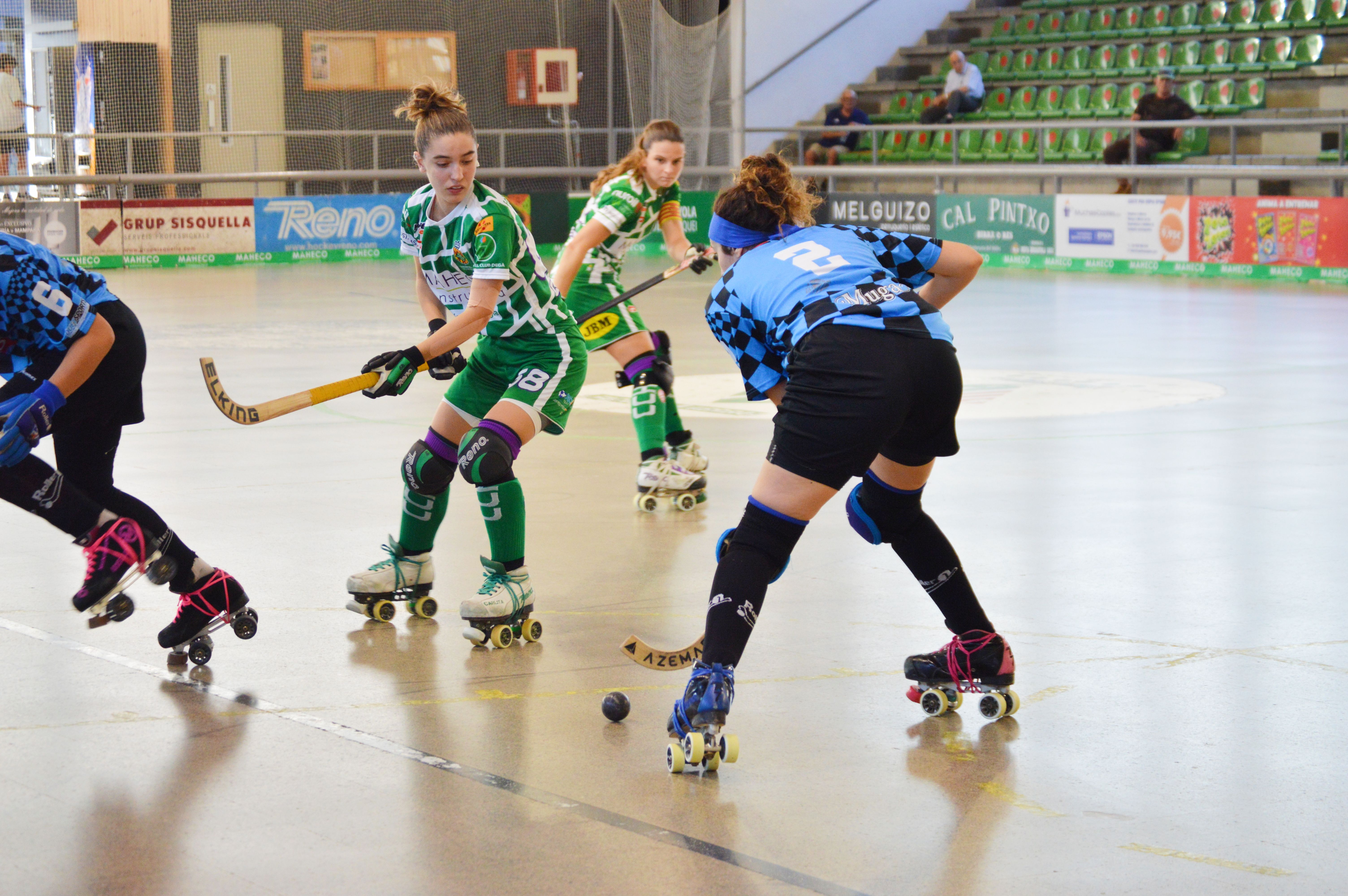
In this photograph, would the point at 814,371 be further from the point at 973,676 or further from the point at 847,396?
the point at 973,676

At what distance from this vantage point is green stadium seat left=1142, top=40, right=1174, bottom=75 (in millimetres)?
21984

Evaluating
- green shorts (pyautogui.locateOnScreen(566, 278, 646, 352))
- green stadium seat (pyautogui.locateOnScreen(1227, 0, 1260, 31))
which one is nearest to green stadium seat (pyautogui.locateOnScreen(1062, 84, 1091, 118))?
green stadium seat (pyautogui.locateOnScreen(1227, 0, 1260, 31))

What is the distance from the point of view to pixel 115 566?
4.46 metres

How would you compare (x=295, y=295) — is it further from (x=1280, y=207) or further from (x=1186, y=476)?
(x=1186, y=476)

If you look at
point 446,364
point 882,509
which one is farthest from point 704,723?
point 446,364

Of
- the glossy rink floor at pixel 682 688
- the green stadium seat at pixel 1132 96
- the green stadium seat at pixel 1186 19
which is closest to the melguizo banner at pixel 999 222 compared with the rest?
the green stadium seat at pixel 1132 96

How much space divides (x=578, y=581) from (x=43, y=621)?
1.77 meters

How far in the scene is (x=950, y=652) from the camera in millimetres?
4133

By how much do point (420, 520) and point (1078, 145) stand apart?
57.3 feet

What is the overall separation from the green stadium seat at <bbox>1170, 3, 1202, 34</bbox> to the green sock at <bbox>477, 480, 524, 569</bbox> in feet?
64.1

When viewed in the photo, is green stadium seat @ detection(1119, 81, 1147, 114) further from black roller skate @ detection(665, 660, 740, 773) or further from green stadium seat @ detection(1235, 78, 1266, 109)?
black roller skate @ detection(665, 660, 740, 773)

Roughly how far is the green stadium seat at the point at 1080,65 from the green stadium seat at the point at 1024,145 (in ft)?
5.38

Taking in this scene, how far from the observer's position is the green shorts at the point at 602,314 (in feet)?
24.4

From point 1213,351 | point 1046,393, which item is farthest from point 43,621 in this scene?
point 1213,351
